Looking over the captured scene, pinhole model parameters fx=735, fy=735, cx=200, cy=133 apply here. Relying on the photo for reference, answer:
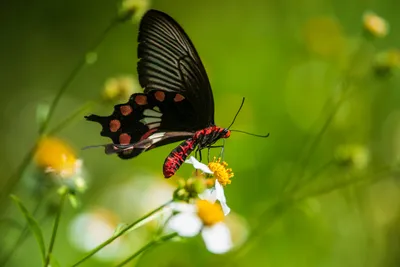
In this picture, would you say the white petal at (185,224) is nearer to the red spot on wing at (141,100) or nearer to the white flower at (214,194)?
the white flower at (214,194)

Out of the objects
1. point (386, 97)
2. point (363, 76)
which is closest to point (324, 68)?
point (386, 97)

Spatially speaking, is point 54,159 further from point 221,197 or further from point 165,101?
point 221,197

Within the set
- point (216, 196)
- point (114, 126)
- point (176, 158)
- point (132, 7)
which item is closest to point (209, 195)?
point (216, 196)

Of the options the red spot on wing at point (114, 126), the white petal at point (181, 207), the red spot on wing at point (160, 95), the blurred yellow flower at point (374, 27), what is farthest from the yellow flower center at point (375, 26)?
the white petal at point (181, 207)

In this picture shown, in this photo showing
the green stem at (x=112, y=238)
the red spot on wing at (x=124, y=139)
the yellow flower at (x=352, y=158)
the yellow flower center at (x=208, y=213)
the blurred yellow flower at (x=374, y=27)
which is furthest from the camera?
the blurred yellow flower at (x=374, y=27)

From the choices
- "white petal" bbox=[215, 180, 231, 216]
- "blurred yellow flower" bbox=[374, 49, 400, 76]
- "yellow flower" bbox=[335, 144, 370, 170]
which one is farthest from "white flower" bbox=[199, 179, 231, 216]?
"blurred yellow flower" bbox=[374, 49, 400, 76]

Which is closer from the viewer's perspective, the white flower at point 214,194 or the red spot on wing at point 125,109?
the white flower at point 214,194

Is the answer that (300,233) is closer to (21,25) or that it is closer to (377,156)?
(377,156)
